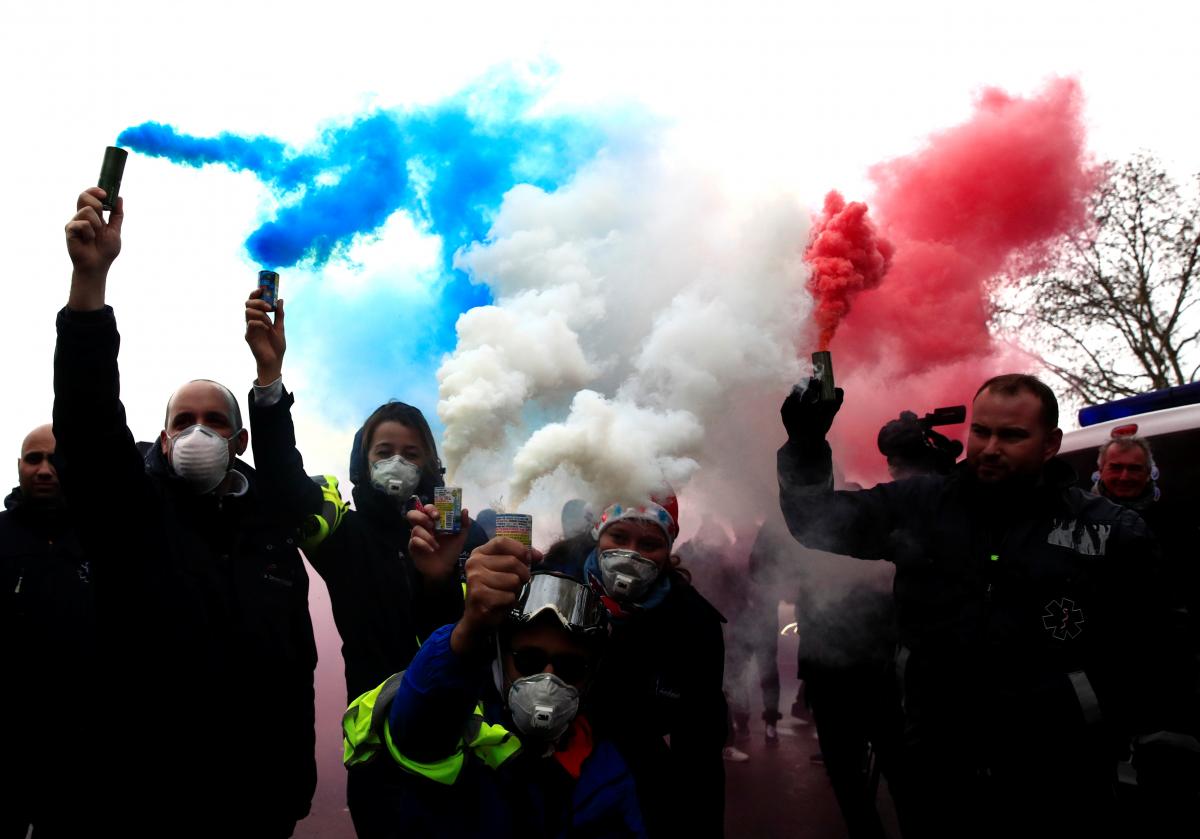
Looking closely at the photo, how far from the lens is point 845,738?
438 cm

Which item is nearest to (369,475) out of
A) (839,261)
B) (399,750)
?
(399,750)

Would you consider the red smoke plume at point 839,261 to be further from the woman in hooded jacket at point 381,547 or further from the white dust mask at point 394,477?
the white dust mask at point 394,477

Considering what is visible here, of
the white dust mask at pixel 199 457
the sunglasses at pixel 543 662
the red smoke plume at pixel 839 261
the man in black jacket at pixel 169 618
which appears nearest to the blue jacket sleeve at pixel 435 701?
the sunglasses at pixel 543 662

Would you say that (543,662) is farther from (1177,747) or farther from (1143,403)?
(1143,403)

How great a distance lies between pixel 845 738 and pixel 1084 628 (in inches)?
82.4

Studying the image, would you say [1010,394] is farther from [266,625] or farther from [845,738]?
[266,625]

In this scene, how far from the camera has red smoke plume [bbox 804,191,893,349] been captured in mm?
6148

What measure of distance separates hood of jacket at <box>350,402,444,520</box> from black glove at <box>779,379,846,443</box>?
1.45 metres

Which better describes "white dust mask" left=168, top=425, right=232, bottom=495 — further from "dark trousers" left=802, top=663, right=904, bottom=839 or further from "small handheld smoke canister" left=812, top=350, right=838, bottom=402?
"dark trousers" left=802, top=663, right=904, bottom=839

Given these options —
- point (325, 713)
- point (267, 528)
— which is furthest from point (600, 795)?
point (325, 713)

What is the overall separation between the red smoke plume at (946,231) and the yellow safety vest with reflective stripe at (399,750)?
6.70 meters

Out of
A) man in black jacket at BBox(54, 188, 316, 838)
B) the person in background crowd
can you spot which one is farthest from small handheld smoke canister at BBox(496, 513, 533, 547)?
the person in background crowd

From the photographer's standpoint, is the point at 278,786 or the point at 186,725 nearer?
the point at 186,725

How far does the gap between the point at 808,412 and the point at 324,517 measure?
185 centimetres
